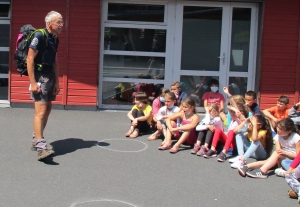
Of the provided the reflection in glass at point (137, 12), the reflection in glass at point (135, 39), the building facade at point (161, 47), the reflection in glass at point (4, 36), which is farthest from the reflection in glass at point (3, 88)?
the reflection in glass at point (137, 12)

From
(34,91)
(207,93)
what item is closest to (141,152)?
(34,91)

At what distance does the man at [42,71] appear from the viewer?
684 centimetres

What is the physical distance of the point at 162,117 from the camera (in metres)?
8.30

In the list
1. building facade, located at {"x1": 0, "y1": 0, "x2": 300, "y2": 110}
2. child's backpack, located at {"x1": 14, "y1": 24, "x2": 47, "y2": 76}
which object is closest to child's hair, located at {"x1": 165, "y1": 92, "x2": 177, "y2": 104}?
child's backpack, located at {"x1": 14, "y1": 24, "x2": 47, "y2": 76}

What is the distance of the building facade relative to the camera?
10.7 meters

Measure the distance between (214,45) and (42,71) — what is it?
4.95 metres

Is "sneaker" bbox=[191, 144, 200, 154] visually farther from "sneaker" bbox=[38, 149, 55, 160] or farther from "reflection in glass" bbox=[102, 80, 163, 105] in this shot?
"reflection in glass" bbox=[102, 80, 163, 105]

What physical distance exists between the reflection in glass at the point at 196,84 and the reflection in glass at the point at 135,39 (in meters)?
0.80

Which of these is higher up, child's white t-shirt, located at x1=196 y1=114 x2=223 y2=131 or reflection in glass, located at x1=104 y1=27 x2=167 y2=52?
reflection in glass, located at x1=104 y1=27 x2=167 y2=52

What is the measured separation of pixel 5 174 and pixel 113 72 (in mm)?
4943

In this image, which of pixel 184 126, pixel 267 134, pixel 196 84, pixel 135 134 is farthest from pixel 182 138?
pixel 196 84

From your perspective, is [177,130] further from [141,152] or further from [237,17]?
[237,17]

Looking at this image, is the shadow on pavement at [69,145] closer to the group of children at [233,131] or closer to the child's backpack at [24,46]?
the group of children at [233,131]

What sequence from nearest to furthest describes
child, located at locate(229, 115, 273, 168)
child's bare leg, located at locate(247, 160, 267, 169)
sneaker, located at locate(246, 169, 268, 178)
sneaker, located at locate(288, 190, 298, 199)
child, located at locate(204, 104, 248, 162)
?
sneaker, located at locate(288, 190, 298, 199)
sneaker, located at locate(246, 169, 268, 178)
child's bare leg, located at locate(247, 160, 267, 169)
child, located at locate(229, 115, 273, 168)
child, located at locate(204, 104, 248, 162)
